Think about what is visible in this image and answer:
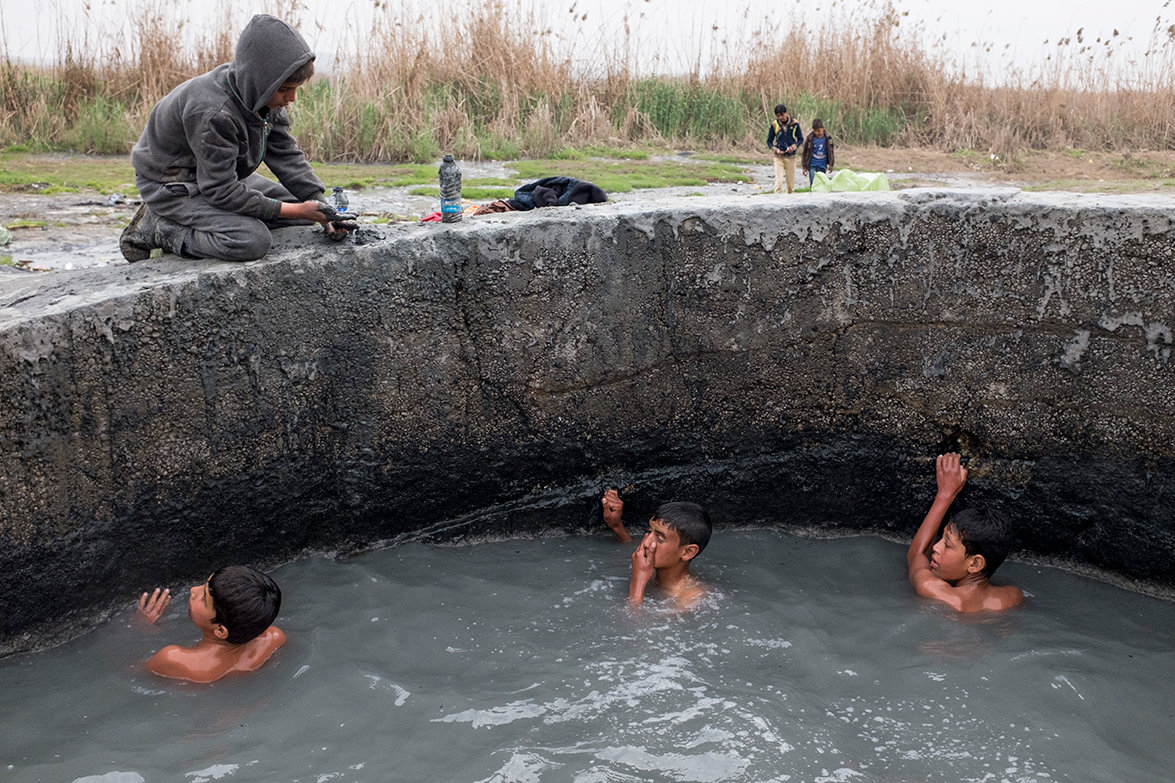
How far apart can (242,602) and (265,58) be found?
1.84 metres

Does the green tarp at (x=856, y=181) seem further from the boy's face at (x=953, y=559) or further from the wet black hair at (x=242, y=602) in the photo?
the wet black hair at (x=242, y=602)

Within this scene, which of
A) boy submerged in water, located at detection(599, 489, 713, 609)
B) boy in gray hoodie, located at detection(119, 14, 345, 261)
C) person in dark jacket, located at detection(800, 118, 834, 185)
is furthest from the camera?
person in dark jacket, located at detection(800, 118, 834, 185)

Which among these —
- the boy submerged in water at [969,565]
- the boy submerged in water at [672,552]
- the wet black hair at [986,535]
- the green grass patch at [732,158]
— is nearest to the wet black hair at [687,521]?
the boy submerged in water at [672,552]

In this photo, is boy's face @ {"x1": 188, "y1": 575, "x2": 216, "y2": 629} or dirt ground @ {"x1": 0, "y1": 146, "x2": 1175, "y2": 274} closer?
boy's face @ {"x1": 188, "y1": 575, "x2": 216, "y2": 629}

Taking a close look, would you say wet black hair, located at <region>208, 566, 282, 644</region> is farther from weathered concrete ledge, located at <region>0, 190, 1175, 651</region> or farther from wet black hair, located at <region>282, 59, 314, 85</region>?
wet black hair, located at <region>282, 59, 314, 85</region>

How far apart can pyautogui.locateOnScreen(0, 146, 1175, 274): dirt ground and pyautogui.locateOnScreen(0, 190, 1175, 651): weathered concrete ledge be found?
0.59 metres

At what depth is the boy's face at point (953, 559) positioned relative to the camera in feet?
13.1

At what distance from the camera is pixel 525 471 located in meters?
4.28

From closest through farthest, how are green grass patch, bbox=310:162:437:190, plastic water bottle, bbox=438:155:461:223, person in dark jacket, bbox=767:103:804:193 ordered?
plastic water bottle, bbox=438:155:461:223 < green grass patch, bbox=310:162:437:190 < person in dark jacket, bbox=767:103:804:193

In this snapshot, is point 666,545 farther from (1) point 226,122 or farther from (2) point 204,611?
(1) point 226,122

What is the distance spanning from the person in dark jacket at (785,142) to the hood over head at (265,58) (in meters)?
5.56

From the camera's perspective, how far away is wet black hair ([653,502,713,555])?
3.98m

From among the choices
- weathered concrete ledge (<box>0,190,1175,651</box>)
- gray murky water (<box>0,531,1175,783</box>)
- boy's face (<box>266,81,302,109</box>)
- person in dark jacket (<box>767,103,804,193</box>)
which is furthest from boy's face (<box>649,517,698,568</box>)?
person in dark jacket (<box>767,103,804,193</box>)

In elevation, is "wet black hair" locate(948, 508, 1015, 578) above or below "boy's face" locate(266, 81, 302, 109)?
below
